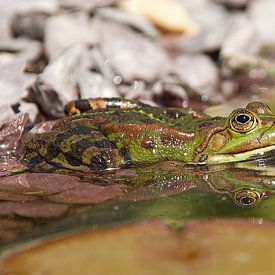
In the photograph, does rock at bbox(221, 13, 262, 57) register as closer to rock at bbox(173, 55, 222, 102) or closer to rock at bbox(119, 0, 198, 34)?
rock at bbox(173, 55, 222, 102)

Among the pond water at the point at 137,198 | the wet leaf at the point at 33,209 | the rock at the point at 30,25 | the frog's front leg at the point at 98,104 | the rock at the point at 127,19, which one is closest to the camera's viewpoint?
the pond water at the point at 137,198

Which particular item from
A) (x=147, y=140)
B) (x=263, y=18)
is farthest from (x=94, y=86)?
(x=263, y=18)

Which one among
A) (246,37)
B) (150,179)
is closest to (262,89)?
(246,37)

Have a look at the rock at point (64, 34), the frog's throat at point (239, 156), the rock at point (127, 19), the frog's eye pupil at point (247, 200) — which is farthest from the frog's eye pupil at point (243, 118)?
the rock at point (127, 19)

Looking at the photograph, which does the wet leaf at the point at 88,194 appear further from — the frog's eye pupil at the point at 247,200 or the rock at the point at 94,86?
the rock at the point at 94,86

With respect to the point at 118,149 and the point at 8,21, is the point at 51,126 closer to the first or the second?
the point at 118,149

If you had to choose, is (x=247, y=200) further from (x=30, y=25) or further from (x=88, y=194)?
(x=30, y=25)
